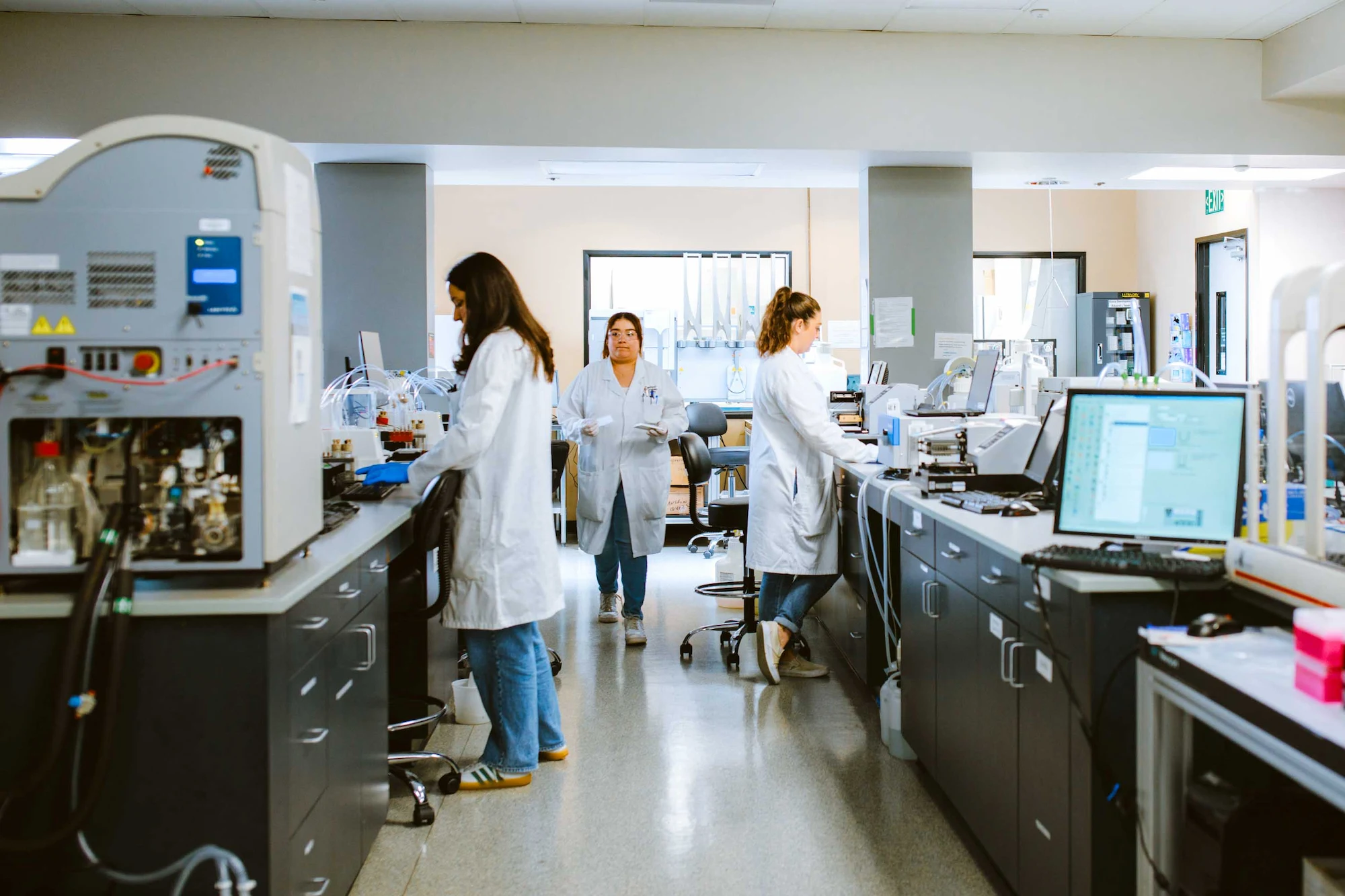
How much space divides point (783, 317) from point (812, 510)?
0.70m

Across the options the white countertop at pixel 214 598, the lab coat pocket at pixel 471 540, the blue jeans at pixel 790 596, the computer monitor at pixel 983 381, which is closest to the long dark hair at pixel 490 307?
the lab coat pocket at pixel 471 540

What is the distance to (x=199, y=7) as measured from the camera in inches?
166

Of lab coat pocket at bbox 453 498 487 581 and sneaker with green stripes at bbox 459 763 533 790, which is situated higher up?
lab coat pocket at bbox 453 498 487 581

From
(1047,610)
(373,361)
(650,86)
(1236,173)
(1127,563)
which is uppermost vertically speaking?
(650,86)

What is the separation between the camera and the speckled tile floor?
Answer: 7.11 feet

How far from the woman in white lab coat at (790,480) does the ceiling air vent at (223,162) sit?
2104 millimetres

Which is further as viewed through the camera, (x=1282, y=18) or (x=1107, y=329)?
(x=1107, y=329)

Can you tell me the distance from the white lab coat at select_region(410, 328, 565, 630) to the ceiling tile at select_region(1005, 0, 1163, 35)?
3233 millimetres

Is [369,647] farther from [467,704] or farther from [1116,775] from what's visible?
[1116,775]

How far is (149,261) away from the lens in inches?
62.6

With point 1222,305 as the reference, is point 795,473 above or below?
below

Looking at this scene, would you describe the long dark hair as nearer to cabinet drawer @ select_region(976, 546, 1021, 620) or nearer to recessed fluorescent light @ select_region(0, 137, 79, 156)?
cabinet drawer @ select_region(976, 546, 1021, 620)

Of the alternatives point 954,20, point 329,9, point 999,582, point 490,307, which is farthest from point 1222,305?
point 490,307

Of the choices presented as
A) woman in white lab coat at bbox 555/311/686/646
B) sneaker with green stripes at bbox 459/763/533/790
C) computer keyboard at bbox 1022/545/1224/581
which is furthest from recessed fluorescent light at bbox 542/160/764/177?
computer keyboard at bbox 1022/545/1224/581
